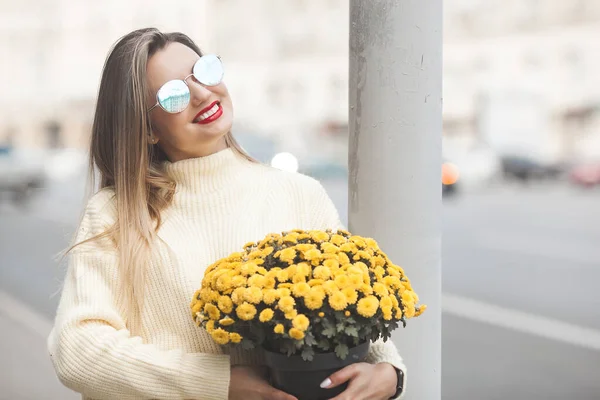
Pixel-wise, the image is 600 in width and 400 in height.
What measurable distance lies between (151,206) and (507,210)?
13672 millimetres

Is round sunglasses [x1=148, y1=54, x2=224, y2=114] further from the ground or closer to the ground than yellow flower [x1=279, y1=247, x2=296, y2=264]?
further from the ground

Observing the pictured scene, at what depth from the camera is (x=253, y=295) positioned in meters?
1.42

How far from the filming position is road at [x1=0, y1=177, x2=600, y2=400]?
4816mm

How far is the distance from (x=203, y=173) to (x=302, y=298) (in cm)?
55

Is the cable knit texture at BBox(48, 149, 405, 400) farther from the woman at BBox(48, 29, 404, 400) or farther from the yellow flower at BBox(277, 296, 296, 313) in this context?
the yellow flower at BBox(277, 296, 296, 313)

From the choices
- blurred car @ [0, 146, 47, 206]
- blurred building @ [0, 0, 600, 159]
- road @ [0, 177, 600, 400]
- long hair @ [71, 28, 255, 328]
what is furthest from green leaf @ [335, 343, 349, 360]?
blurred building @ [0, 0, 600, 159]

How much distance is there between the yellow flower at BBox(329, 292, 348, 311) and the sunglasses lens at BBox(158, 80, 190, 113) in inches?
24.1

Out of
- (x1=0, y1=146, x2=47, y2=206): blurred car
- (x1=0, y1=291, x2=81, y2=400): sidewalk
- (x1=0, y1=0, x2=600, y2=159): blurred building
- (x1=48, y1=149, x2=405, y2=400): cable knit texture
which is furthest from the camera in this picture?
(x1=0, y1=0, x2=600, y2=159): blurred building

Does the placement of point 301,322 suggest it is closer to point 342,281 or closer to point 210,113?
point 342,281

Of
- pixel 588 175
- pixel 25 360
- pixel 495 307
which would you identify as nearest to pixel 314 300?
pixel 25 360

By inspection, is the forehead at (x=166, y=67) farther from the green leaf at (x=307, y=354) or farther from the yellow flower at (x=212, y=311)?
the green leaf at (x=307, y=354)

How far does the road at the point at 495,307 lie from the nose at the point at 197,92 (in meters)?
0.62

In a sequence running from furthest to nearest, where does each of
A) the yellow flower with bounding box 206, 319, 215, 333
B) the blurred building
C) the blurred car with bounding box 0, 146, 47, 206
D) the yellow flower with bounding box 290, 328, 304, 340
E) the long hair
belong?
the blurred building
the blurred car with bounding box 0, 146, 47, 206
the long hair
the yellow flower with bounding box 206, 319, 215, 333
the yellow flower with bounding box 290, 328, 304, 340

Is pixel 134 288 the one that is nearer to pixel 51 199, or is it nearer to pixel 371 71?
pixel 371 71
